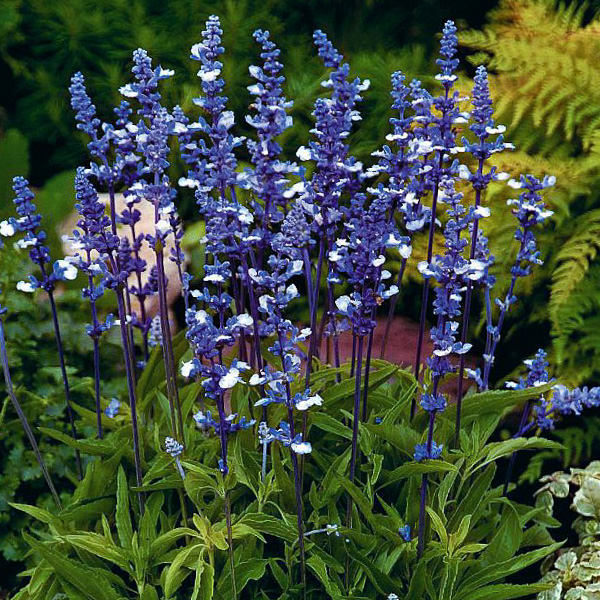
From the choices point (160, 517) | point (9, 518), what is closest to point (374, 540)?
point (160, 517)

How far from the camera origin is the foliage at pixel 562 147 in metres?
3.84

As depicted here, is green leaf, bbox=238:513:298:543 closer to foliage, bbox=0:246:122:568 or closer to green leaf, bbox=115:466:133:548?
green leaf, bbox=115:466:133:548

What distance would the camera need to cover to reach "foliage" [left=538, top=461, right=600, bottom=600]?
2.95 meters

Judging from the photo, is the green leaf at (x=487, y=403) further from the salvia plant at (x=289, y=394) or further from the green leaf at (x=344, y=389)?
the green leaf at (x=344, y=389)

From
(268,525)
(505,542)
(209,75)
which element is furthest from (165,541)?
(209,75)

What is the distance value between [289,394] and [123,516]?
2.64 feet

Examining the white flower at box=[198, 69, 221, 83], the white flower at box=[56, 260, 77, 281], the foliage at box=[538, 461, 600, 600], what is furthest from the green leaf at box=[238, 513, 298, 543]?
the white flower at box=[198, 69, 221, 83]

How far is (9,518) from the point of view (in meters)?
3.52

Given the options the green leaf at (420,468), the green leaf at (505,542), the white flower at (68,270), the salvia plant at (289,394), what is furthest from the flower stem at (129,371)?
the green leaf at (505,542)

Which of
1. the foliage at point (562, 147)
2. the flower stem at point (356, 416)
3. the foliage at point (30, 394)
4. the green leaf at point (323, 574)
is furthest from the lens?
the foliage at point (562, 147)

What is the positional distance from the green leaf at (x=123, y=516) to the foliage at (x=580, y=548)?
4.76 ft

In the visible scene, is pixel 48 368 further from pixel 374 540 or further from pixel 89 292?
pixel 374 540

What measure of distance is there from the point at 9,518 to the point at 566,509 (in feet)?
7.99

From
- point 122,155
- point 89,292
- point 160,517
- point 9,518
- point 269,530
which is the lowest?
point 9,518
